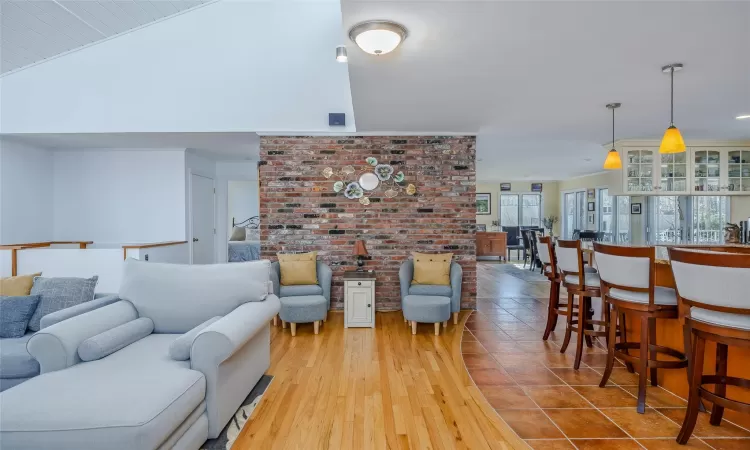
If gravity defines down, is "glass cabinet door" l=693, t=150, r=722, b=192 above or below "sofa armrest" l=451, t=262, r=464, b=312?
above

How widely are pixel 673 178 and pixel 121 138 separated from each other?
8002 millimetres

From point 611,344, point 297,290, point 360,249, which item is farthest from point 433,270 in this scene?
point 611,344

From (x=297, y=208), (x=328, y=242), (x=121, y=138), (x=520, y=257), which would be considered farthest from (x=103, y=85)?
(x=520, y=257)

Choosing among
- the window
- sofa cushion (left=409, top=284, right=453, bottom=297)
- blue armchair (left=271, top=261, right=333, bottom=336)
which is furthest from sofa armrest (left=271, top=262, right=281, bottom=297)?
the window

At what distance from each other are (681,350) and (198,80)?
5645 mm

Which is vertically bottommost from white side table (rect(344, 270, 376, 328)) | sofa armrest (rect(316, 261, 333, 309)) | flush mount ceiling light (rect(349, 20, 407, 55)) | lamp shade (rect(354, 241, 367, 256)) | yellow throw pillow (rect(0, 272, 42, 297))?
white side table (rect(344, 270, 376, 328))

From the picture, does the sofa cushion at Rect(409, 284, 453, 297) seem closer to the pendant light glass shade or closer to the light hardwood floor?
the light hardwood floor

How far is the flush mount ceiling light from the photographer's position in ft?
7.51

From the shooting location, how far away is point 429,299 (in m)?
4.41

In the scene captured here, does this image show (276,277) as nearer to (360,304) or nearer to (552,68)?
(360,304)

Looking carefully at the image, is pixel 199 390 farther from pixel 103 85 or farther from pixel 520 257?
pixel 520 257

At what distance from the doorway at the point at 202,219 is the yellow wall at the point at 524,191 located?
8.17m

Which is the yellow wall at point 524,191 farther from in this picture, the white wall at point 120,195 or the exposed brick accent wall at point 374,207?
the white wall at point 120,195

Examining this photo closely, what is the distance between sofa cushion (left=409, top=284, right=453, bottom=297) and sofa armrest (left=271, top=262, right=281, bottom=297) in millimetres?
1562
